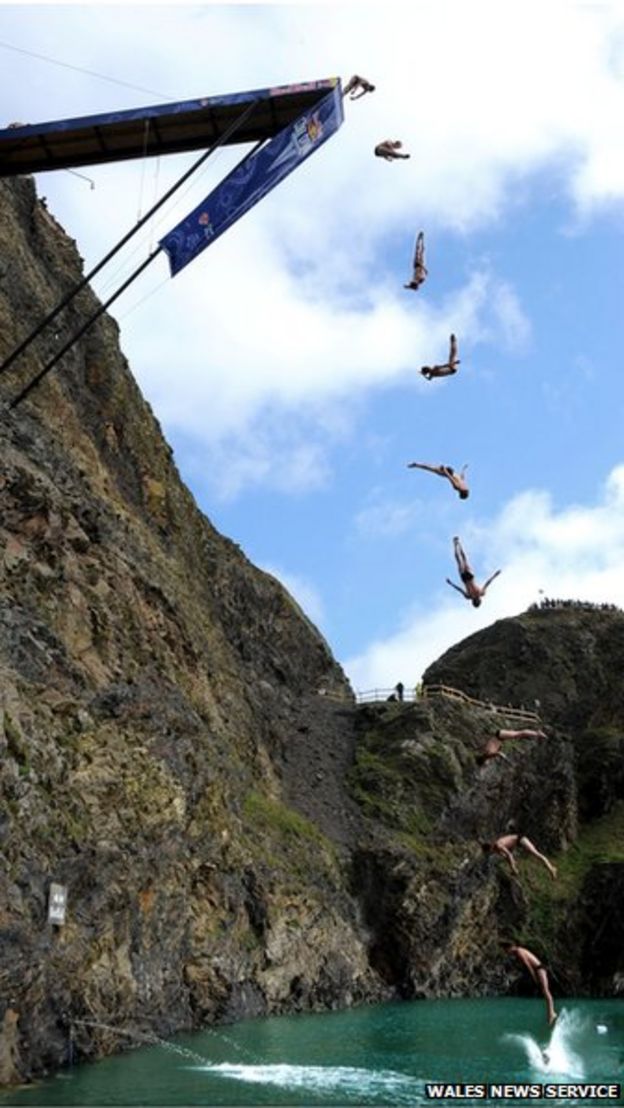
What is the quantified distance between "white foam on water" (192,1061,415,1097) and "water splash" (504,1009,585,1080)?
4.97 m

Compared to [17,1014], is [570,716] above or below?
above

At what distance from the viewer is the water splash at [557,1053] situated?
34.2 metres

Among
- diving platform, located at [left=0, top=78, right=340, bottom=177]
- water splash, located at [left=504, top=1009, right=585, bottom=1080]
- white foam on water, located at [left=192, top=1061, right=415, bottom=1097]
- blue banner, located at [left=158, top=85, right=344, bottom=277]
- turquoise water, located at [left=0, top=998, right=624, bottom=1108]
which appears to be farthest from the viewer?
diving platform, located at [left=0, top=78, right=340, bottom=177]

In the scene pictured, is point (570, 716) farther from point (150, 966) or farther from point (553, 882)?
point (150, 966)

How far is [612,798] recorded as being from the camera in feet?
294

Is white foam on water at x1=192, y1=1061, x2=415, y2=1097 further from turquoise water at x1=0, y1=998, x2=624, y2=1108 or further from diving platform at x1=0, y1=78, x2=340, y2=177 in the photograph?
diving platform at x1=0, y1=78, x2=340, y2=177

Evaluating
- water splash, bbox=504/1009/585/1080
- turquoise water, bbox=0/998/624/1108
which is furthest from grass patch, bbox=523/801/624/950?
water splash, bbox=504/1009/585/1080

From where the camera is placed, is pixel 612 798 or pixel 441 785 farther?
pixel 612 798

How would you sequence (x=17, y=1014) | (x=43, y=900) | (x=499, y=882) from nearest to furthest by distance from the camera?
1. (x=17, y=1014)
2. (x=43, y=900)
3. (x=499, y=882)

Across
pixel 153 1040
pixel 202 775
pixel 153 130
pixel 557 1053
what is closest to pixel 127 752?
pixel 202 775

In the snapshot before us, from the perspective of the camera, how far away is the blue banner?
37.6 m

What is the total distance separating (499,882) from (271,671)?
26.3m

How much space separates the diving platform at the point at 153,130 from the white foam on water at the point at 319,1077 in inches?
1275

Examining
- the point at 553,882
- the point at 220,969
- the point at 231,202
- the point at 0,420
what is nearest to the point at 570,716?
the point at 553,882
